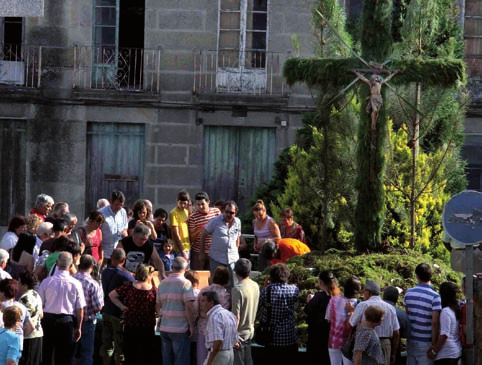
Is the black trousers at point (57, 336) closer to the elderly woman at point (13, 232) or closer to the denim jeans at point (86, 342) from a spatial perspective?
the denim jeans at point (86, 342)

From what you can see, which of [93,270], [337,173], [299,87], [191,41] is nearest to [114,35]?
[191,41]

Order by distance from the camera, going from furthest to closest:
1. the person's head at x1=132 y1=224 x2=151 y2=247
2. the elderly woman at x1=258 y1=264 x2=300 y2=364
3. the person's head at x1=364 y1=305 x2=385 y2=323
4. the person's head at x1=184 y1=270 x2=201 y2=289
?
the person's head at x1=132 y1=224 x2=151 y2=247, the person's head at x1=184 y1=270 x2=201 y2=289, the elderly woman at x1=258 y1=264 x2=300 y2=364, the person's head at x1=364 y1=305 x2=385 y2=323

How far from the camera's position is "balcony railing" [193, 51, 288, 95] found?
82.7 feet

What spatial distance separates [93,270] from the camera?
15.2 meters

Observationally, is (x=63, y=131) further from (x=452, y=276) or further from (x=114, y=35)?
(x=452, y=276)

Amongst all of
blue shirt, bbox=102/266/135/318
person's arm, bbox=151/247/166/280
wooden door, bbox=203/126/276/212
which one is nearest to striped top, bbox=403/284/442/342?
blue shirt, bbox=102/266/135/318

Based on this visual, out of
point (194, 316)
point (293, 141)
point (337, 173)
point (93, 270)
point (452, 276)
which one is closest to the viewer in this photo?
point (194, 316)

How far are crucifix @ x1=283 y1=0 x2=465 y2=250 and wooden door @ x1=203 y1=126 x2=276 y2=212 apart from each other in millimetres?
7650

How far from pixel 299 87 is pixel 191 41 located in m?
2.28

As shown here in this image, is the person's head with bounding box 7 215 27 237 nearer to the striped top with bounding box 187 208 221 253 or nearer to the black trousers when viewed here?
the black trousers

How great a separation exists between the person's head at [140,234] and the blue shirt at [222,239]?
146 cm

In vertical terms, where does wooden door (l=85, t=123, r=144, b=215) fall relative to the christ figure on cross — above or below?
below

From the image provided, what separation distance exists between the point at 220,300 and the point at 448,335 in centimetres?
244

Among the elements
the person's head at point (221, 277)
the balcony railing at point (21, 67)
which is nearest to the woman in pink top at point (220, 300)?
the person's head at point (221, 277)
